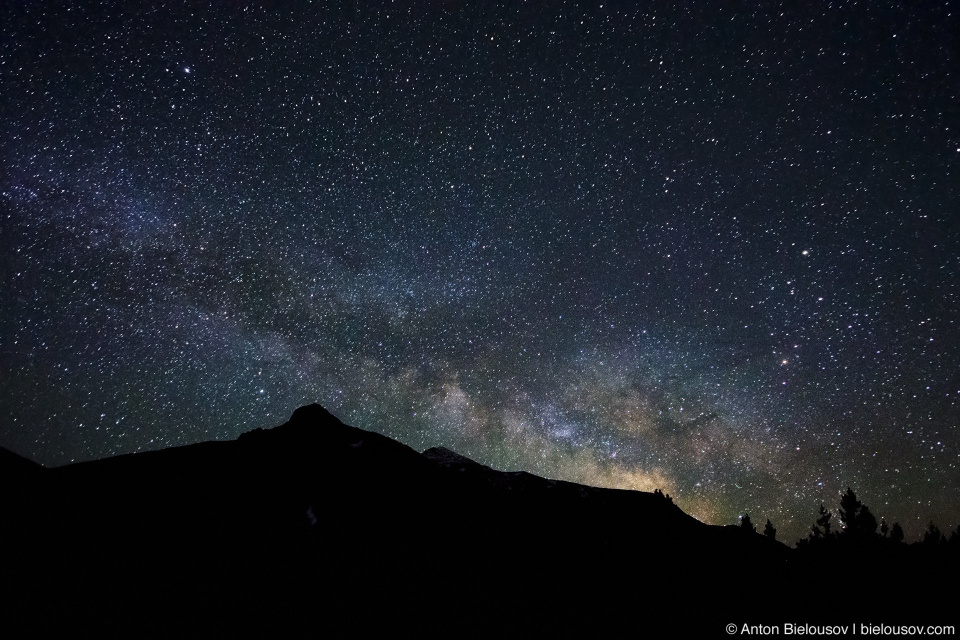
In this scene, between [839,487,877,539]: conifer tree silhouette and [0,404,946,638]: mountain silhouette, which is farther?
[839,487,877,539]: conifer tree silhouette

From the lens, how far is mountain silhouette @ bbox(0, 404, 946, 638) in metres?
12.6

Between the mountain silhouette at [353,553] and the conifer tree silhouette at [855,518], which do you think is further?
the conifer tree silhouette at [855,518]

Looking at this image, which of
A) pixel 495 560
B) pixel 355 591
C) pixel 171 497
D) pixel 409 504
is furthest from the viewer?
pixel 409 504

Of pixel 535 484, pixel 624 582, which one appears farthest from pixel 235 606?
pixel 535 484

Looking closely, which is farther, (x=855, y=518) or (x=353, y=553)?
(x=855, y=518)

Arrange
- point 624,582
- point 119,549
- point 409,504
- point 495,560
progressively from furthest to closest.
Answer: point 409,504 → point 624,582 → point 495,560 → point 119,549

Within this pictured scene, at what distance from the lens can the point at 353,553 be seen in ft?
84.7

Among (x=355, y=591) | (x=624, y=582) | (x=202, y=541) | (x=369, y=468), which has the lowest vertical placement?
(x=624, y=582)

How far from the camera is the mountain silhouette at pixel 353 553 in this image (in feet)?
41.4

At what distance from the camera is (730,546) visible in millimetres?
45062

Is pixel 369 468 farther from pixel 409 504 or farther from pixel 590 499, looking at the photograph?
pixel 590 499

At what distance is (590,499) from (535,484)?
7.08 metres

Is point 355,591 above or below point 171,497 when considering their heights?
below

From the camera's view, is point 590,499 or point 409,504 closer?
point 409,504
